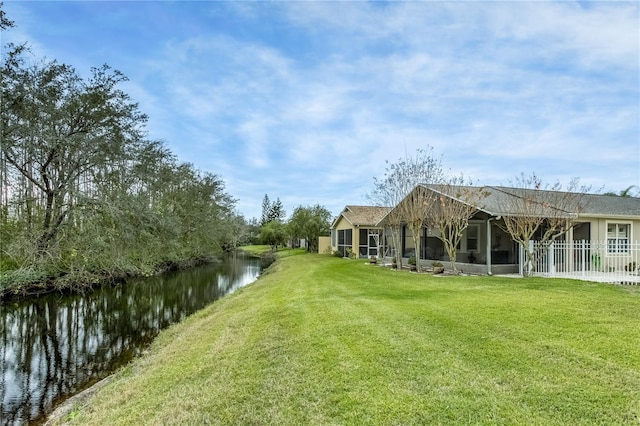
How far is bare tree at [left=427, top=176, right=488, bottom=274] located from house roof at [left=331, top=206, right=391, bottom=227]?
1259cm

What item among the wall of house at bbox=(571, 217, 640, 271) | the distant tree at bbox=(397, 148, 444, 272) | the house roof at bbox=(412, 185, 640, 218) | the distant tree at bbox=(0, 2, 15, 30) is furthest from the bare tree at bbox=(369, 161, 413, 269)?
the distant tree at bbox=(0, 2, 15, 30)

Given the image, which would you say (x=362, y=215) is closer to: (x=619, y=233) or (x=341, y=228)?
(x=341, y=228)

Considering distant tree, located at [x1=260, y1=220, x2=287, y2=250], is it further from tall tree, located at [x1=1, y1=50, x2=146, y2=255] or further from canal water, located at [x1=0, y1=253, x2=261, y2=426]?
tall tree, located at [x1=1, y1=50, x2=146, y2=255]

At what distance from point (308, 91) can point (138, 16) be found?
753cm

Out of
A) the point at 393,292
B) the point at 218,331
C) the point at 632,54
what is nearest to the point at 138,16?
the point at 218,331

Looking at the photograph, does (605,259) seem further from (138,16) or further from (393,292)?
(138,16)

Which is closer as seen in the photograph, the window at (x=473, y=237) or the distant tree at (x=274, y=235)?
the window at (x=473, y=237)

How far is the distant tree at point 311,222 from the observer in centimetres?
4044

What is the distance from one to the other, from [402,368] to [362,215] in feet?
87.9

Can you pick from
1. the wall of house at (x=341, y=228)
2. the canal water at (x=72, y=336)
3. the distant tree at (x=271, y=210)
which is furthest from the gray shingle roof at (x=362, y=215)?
the distant tree at (x=271, y=210)

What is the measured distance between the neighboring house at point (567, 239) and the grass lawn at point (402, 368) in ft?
18.2

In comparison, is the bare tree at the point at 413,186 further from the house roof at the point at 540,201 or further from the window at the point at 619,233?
the window at the point at 619,233

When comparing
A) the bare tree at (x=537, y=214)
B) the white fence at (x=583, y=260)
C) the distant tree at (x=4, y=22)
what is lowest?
the white fence at (x=583, y=260)

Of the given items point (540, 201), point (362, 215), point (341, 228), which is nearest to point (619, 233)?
point (540, 201)
